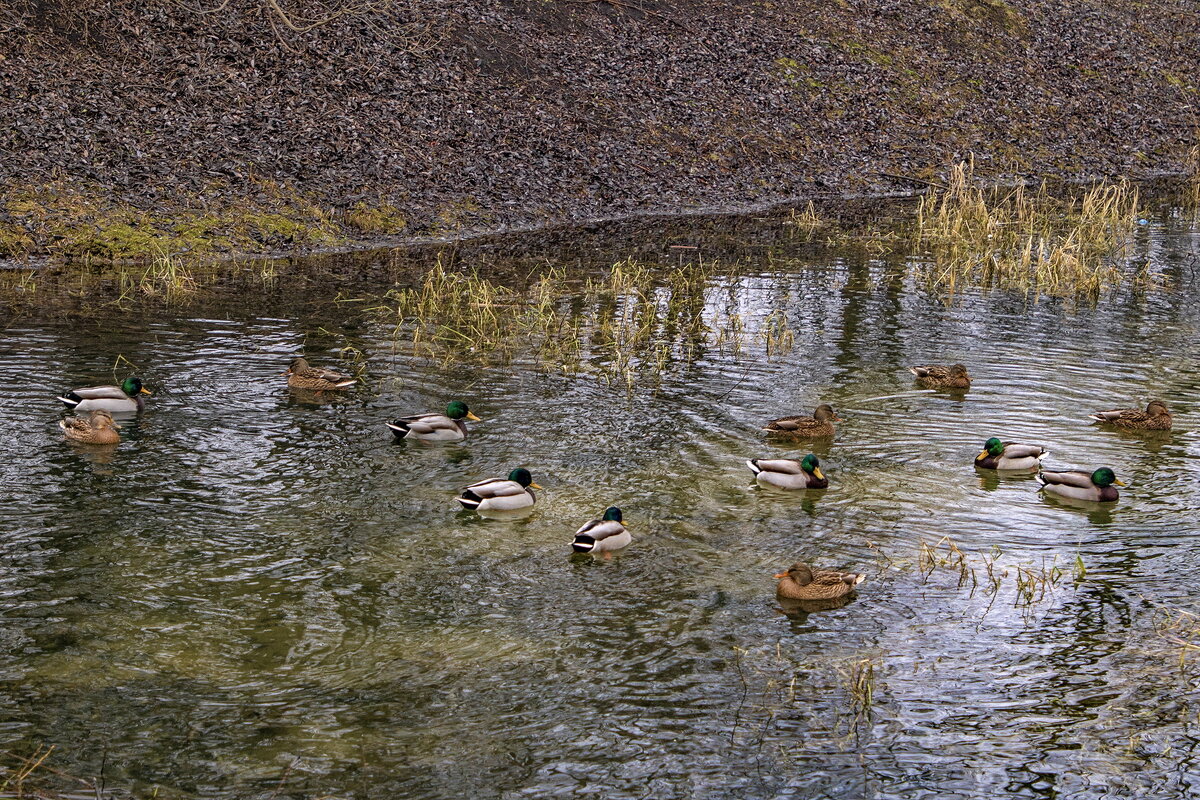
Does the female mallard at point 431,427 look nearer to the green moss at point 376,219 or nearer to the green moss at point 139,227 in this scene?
the green moss at point 139,227

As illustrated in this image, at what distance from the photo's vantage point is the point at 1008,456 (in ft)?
40.7

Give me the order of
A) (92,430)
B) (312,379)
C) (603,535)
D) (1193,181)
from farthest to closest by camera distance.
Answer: (1193,181) → (312,379) → (92,430) → (603,535)

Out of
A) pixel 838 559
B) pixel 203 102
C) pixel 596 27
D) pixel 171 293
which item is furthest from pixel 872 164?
pixel 838 559

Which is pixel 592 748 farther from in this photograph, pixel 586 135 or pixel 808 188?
pixel 808 188

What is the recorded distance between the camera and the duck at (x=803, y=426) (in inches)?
520

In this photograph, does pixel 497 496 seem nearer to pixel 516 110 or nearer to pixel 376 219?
pixel 376 219

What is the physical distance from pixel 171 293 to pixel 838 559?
13.1 m

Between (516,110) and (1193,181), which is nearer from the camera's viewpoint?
(516,110)

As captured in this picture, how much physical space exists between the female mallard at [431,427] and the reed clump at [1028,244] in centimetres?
1093

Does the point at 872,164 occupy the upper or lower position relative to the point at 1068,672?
upper

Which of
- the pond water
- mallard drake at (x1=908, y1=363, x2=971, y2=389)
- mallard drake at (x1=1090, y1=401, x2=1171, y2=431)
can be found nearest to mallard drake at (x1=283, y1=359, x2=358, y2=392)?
the pond water

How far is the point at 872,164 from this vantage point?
34.2m

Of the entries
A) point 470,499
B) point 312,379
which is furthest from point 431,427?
point 312,379

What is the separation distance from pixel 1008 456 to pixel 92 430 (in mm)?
9078
